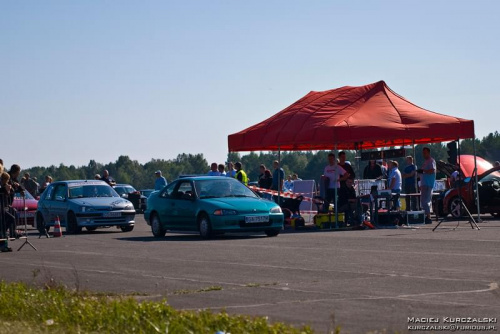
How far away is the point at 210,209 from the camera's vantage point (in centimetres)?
2383

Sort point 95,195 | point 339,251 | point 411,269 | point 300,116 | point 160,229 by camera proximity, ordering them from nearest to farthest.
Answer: point 411,269, point 339,251, point 160,229, point 300,116, point 95,195

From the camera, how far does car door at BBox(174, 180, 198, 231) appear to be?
24516 millimetres

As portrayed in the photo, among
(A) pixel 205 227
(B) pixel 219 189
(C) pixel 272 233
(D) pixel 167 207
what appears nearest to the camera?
(A) pixel 205 227

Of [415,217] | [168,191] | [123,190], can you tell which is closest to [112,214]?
[168,191]

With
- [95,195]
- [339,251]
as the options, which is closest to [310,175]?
[95,195]

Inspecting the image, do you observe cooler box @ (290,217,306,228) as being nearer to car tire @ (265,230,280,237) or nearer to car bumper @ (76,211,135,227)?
car tire @ (265,230,280,237)

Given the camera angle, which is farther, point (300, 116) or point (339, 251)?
point (300, 116)

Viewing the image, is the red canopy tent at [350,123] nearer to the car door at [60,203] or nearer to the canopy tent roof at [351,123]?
the canopy tent roof at [351,123]

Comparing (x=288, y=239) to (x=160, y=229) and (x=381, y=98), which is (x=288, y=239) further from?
(x=381, y=98)

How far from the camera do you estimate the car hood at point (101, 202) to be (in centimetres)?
2922

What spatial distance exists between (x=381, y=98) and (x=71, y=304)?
64.1 feet

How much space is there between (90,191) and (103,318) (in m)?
21.9

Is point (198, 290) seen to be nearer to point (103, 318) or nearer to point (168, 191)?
point (103, 318)

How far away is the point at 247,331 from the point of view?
7934mm
